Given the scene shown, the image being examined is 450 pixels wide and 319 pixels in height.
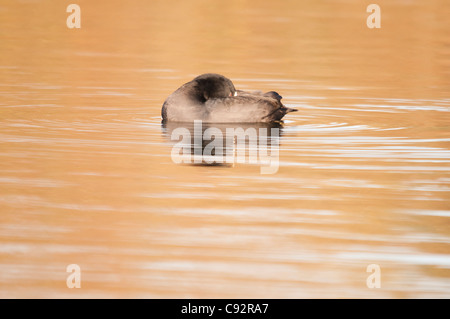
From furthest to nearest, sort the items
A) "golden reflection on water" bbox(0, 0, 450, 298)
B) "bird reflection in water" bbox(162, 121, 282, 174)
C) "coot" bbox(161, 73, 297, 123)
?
1. "coot" bbox(161, 73, 297, 123)
2. "bird reflection in water" bbox(162, 121, 282, 174)
3. "golden reflection on water" bbox(0, 0, 450, 298)

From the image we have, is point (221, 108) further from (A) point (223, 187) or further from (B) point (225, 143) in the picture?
(A) point (223, 187)

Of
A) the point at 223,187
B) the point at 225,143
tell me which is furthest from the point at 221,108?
the point at 223,187

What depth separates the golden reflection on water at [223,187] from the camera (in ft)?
20.5

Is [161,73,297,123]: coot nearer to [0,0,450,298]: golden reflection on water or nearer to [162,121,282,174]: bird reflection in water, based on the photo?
[162,121,282,174]: bird reflection in water

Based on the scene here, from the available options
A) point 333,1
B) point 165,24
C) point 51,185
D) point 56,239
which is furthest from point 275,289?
point 333,1

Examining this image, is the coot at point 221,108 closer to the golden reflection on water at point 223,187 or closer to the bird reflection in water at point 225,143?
the bird reflection in water at point 225,143

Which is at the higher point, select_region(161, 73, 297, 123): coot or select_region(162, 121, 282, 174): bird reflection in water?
select_region(161, 73, 297, 123): coot

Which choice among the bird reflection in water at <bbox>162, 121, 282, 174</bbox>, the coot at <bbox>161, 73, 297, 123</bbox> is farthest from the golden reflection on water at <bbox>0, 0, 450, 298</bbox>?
the coot at <bbox>161, 73, 297, 123</bbox>

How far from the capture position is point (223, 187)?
8609mm

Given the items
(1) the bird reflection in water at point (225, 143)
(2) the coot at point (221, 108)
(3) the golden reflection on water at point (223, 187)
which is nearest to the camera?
(3) the golden reflection on water at point (223, 187)

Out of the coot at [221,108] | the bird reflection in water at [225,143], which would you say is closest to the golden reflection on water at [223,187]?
the bird reflection in water at [225,143]

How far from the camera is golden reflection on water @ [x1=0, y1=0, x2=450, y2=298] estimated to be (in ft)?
20.5

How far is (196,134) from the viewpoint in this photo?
38.5 ft

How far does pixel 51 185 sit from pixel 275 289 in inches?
124
